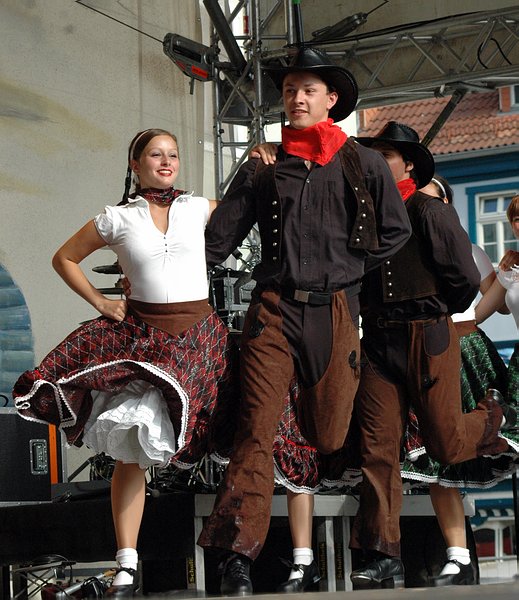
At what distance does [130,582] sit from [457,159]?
17859 millimetres

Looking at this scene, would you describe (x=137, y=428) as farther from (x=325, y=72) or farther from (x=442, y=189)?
(x=442, y=189)

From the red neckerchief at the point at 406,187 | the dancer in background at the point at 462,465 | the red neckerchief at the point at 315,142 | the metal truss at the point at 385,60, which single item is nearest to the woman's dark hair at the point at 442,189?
the dancer in background at the point at 462,465

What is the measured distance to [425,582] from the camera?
488 centimetres

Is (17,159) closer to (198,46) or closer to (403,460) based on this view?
(198,46)

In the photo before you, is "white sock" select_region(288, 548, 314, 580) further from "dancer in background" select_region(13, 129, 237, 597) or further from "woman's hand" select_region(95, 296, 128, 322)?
"woman's hand" select_region(95, 296, 128, 322)

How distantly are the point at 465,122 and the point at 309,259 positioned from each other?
18180 mm

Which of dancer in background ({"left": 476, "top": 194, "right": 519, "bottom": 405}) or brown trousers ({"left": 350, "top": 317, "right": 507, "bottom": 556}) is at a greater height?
dancer in background ({"left": 476, "top": 194, "right": 519, "bottom": 405})

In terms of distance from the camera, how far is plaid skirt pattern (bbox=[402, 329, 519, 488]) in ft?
14.5

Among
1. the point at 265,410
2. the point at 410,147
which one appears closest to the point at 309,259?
the point at 265,410

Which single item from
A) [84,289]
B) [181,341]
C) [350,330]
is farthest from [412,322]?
[84,289]

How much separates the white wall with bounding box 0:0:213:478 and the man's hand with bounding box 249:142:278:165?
381 cm

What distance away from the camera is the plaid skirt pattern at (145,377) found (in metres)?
3.89

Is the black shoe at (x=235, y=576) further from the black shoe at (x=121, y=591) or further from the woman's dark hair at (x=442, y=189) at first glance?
the woman's dark hair at (x=442, y=189)

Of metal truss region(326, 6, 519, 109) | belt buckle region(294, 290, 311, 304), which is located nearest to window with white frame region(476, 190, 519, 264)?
metal truss region(326, 6, 519, 109)
